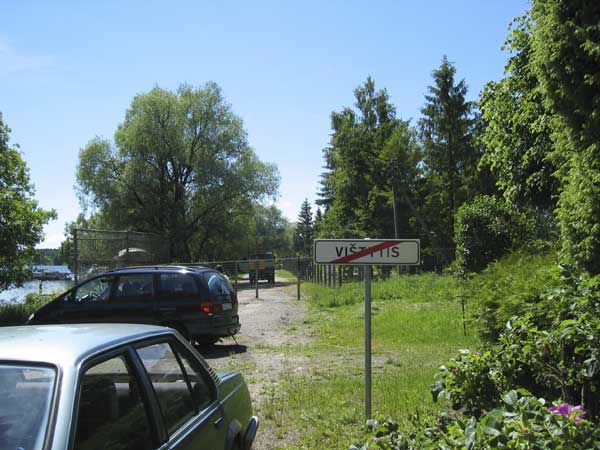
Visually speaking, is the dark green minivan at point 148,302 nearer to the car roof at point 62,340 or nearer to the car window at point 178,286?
the car window at point 178,286

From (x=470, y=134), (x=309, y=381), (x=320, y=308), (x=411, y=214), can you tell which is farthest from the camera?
(x=411, y=214)

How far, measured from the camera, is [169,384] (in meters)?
3.27

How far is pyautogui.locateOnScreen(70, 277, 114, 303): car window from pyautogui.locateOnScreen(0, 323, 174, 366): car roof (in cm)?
782

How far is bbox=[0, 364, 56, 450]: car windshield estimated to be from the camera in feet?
7.07

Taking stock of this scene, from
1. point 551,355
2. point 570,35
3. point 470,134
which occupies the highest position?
point 470,134

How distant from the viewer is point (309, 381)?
26.1 feet

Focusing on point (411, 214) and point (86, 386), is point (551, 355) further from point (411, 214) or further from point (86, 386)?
point (411, 214)

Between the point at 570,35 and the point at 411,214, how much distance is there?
152 feet

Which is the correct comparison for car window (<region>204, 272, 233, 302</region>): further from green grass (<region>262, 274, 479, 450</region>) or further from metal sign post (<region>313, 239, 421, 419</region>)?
metal sign post (<region>313, 239, 421, 419</region>)

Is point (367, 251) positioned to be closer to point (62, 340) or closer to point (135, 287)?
point (62, 340)

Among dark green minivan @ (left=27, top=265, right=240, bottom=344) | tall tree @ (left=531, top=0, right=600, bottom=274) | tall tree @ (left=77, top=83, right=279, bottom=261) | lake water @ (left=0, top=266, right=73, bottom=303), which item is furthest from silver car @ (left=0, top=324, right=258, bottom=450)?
tall tree @ (left=77, top=83, right=279, bottom=261)

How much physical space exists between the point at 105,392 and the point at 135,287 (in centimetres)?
842

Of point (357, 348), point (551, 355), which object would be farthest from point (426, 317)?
point (551, 355)

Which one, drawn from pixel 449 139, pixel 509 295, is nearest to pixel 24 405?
pixel 509 295
